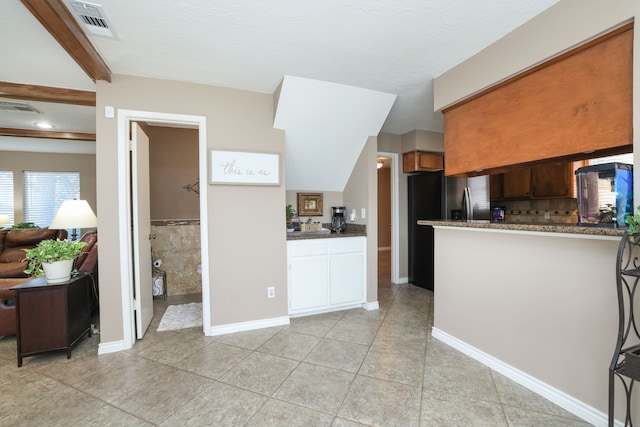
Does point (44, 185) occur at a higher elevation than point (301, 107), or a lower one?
lower

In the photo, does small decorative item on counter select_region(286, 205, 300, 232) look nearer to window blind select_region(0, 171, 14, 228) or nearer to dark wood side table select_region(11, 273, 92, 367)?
dark wood side table select_region(11, 273, 92, 367)

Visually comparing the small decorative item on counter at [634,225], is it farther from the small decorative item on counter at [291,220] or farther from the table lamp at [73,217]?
the table lamp at [73,217]

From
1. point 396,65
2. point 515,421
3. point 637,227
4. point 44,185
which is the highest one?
point 396,65

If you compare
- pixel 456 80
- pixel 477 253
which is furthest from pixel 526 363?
pixel 456 80

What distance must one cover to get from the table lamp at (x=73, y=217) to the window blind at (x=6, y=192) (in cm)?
373

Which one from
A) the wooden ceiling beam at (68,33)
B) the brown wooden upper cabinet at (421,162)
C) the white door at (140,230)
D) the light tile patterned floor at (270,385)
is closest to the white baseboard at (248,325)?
the light tile patterned floor at (270,385)

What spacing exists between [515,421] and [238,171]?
270 centimetres

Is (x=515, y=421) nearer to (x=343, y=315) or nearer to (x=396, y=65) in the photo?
(x=343, y=315)

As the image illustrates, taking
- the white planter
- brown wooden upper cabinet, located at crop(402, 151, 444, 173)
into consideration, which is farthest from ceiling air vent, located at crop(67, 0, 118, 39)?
brown wooden upper cabinet, located at crop(402, 151, 444, 173)

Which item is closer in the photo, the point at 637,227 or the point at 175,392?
the point at 637,227

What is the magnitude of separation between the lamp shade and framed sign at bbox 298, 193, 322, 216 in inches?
88.0

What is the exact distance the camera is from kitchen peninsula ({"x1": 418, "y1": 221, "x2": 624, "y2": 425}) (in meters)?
1.52

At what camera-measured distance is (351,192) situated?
3.74 meters

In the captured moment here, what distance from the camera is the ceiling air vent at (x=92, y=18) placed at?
1623 mm
